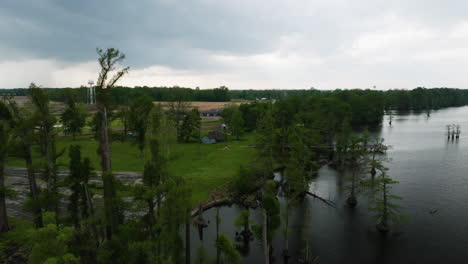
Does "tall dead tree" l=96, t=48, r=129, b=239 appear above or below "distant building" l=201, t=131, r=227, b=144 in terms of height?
above

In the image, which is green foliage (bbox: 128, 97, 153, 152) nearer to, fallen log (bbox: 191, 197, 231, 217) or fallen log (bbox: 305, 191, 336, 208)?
fallen log (bbox: 191, 197, 231, 217)

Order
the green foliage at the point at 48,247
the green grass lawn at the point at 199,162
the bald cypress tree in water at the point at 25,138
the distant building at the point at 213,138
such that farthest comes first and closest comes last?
the distant building at the point at 213,138, the green grass lawn at the point at 199,162, the bald cypress tree in water at the point at 25,138, the green foliage at the point at 48,247

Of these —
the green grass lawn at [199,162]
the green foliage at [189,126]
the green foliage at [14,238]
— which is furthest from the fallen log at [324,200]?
the green foliage at [189,126]

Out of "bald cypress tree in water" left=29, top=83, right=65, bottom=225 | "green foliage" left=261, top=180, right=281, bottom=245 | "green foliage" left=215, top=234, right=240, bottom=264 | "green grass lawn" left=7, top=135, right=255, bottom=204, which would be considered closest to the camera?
"green foliage" left=215, top=234, right=240, bottom=264

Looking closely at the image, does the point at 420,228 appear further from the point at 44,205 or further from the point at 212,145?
the point at 212,145

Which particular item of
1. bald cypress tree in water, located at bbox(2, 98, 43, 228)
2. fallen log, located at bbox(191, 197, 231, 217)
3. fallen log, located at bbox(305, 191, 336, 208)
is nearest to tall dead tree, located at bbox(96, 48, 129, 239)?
bald cypress tree in water, located at bbox(2, 98, 43, 228)

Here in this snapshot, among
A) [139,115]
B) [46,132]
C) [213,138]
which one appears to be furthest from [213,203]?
[213,138]

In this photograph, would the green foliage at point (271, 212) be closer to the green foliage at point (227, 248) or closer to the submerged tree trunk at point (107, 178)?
the green foliage at point (227, 248)

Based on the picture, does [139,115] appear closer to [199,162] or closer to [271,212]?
[271,212]
